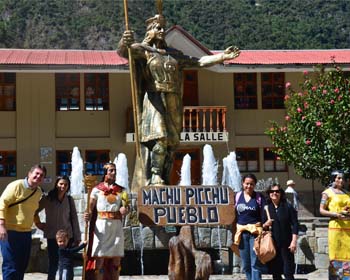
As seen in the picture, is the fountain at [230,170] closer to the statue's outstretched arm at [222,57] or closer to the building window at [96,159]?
the building window at [96,159]

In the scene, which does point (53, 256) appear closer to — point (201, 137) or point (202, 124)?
point (201, 137)

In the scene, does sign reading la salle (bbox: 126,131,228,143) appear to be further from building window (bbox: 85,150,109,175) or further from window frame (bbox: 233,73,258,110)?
window frame (bbox: 233,73,258,110)

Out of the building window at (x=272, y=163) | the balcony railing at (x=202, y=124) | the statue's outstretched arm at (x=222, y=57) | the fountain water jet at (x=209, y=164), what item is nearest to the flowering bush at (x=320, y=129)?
the balcony railing at (x=202, y=124)

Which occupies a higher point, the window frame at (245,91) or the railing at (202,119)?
the window frame at (245,91)

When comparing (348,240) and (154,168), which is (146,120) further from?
(348,240)

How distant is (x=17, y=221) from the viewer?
6.77 m

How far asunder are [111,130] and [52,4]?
54577 mm

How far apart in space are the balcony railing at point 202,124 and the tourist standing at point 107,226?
1634 cm

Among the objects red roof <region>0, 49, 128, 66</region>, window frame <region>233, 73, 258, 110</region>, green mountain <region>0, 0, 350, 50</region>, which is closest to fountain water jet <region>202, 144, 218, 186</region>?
window frame <region>233, 73, 258, 110</region>

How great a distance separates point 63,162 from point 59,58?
3850 millimetres

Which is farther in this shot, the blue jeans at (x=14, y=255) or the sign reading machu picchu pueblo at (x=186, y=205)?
the sign reading machu picchu pueblo at (x=186, y=205)

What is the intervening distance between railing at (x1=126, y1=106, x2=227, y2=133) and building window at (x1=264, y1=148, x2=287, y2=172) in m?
2.26

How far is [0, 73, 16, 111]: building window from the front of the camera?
80.8 ft

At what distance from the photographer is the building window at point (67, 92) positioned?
81.3ft
